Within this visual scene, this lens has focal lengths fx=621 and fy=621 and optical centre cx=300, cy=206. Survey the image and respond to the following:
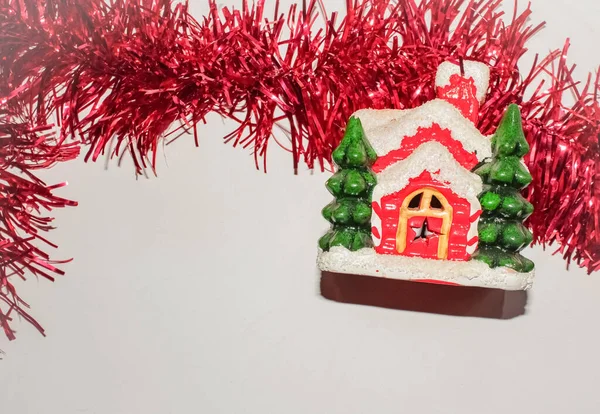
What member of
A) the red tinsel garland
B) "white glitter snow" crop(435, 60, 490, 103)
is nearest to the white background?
the red tinsel garland

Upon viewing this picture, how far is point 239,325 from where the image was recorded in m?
0.87

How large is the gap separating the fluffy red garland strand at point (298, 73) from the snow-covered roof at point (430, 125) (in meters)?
A: 0.08

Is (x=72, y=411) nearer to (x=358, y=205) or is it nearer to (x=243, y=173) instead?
(x=243, y=173)

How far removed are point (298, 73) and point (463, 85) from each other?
202 millimetres

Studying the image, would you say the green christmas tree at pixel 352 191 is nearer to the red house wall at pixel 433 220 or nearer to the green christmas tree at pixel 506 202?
the red house wall at pixel 433 220

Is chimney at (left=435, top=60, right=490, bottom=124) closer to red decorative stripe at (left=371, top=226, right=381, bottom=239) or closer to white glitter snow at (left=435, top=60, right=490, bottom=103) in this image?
white glitter snow at (left=435, top=60, right=490, bottom=103)

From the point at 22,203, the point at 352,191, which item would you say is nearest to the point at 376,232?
the point at 352,191

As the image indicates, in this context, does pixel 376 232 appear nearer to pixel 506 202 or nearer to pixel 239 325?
pixel 506 202

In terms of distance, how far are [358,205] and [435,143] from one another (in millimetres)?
105

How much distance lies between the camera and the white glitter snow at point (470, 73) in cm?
71

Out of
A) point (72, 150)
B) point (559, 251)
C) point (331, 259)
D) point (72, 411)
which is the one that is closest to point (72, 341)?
point (72, 411)

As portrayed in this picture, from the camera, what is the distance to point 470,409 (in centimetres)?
84

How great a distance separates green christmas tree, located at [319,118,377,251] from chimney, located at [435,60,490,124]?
0.12 metres

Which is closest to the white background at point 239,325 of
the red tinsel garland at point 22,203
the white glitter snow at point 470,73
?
the red tinsel garland at point 22,203
